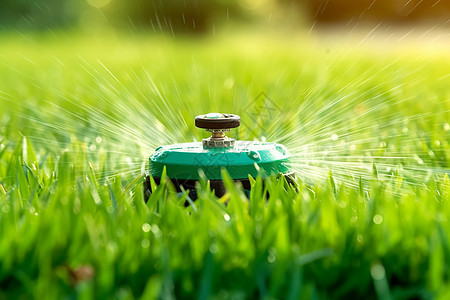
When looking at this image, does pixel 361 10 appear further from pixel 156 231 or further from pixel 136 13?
pixel 156 231

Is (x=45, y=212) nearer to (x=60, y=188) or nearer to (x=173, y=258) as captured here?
(x=60, y=188)

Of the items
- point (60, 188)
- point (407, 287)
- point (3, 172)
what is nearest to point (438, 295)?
point (407, 287)

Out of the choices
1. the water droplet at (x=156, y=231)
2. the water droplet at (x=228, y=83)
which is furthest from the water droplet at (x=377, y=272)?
the water droplet at (x=228, y=83)

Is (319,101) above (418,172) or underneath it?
above

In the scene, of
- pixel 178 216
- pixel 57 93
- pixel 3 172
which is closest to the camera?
pixel 178 216

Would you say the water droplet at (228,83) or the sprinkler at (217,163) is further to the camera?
the water droplet at (228,83)

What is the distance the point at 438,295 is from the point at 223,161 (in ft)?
2.48

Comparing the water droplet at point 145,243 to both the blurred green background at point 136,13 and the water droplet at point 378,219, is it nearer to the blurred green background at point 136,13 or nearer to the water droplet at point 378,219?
the water droplet at point 378,219

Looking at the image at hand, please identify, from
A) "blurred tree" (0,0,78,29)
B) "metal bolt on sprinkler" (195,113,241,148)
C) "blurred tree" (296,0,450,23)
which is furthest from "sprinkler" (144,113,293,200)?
"blurred tree" (296,0,450,23)

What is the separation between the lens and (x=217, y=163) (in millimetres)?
1640

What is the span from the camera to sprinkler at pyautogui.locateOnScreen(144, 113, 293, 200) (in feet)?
5.39

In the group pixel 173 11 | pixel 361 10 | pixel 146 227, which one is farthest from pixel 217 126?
pixel 361 10

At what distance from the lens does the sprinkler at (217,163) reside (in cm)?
164

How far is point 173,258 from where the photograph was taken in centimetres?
119
